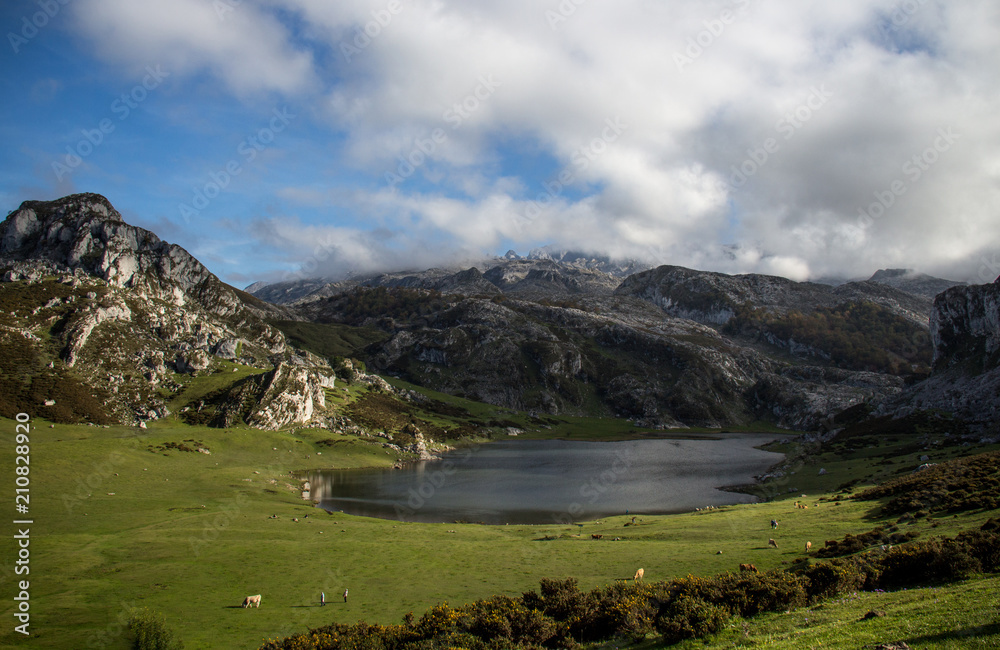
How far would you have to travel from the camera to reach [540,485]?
95312mm

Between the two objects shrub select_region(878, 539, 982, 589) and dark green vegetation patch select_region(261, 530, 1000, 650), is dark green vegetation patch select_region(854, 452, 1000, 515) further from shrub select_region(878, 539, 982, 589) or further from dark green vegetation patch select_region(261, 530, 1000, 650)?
shrub select_region(878, 539, 982, 589)

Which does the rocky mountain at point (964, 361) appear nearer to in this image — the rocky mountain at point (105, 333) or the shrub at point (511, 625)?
the shrub at point (511, 625)

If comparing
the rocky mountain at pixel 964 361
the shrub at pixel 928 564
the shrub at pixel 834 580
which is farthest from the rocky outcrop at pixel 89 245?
the rocky mountain at pixel 964 361

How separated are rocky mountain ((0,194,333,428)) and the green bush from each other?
96.6 m

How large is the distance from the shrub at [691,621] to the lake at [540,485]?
154 feet

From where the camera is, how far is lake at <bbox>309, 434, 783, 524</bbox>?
71.4m

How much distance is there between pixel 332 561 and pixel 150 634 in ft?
53.6

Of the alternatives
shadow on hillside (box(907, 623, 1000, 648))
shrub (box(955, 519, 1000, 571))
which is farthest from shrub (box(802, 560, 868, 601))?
shadow on hillside (box(907, 623, 1000, 648))

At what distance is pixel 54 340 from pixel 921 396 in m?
213

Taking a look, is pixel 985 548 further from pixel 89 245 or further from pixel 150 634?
pixel 89 245

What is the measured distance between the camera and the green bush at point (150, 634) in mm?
22109

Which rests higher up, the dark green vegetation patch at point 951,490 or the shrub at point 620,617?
the dark green vegetation patch at point 951,490

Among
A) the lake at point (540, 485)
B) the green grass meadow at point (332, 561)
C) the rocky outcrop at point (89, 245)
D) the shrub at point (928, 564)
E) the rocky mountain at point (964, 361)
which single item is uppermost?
the rocky outcrop at point (89, 245)

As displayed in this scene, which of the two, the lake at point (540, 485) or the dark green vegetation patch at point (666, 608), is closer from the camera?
the dark green vegetation patch at point (666, 608)
